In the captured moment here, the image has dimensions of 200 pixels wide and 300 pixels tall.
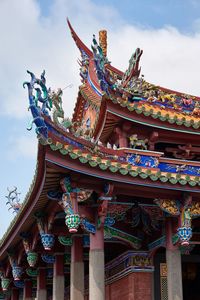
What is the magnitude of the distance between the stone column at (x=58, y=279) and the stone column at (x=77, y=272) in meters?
2.11

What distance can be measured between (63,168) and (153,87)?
21.4ft

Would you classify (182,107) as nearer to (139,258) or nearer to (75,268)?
(139,258)

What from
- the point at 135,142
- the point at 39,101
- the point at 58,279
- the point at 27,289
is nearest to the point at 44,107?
the point at 39,101

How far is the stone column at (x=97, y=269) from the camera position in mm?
12086

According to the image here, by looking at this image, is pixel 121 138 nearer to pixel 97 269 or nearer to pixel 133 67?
pixel 133 67

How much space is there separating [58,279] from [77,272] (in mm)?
2508

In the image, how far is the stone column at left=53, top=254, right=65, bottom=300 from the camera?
16.6 meters

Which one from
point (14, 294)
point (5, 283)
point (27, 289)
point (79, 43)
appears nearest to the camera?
point (79, 43)

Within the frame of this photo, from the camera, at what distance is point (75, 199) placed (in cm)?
A: 1213

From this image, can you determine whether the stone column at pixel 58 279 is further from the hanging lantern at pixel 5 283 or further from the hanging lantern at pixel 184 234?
the hanging lantern at pixel 5 283

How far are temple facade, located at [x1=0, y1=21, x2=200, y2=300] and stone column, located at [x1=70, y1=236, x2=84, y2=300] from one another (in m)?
0.03

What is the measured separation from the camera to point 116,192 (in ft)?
41.5

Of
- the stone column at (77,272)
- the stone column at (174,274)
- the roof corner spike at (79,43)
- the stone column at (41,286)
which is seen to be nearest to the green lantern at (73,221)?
the stone column at (174,274)

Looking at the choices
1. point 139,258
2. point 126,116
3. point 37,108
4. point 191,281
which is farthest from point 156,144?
point 37,108
